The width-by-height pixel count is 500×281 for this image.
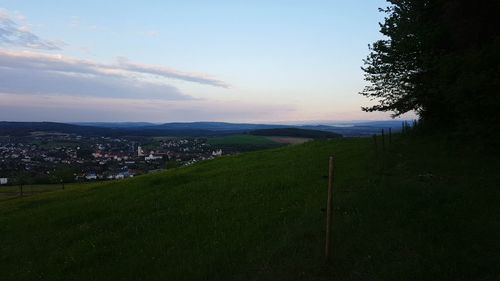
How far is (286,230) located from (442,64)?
1181 centimetres

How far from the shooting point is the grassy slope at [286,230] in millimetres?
10203

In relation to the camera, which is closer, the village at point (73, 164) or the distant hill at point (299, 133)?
the village at point (73, 164)

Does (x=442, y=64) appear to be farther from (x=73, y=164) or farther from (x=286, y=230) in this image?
(x=73, y=164)

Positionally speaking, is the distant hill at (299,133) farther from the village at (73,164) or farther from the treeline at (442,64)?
the treeline at (442,64)

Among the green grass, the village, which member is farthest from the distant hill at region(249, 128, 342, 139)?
the village

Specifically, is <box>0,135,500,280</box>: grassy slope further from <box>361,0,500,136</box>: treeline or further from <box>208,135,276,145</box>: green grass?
<box>208,135,276,145</box>: green grass

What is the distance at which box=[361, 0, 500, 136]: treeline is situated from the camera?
17375 mm

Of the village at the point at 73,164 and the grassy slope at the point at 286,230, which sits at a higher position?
the grassy slope at the point at 286,230

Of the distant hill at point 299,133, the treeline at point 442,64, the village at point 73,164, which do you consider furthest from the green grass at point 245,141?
the treeline at point 442,64

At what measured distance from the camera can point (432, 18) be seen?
2520cm

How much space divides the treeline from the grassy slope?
9.34 ft

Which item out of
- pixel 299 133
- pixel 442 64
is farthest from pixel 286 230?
pixel 299 133

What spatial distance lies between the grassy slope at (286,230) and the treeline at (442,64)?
9.34ft

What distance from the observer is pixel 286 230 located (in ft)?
42.3
